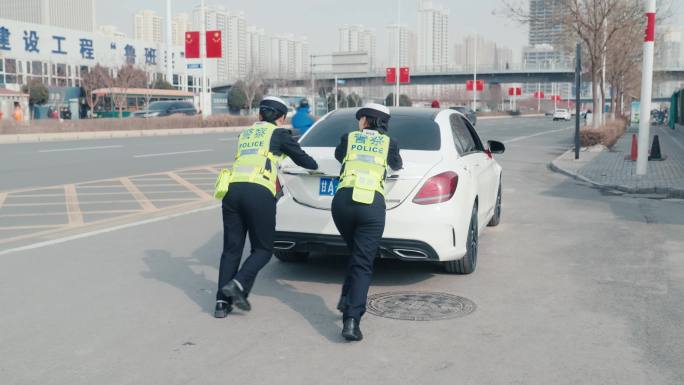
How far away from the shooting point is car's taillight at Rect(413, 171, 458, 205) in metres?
5.76

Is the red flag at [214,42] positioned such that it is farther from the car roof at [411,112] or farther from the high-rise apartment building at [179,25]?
the high-rise apartment building at [179,25]

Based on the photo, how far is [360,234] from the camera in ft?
15.3

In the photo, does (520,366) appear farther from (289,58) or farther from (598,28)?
(289,58)

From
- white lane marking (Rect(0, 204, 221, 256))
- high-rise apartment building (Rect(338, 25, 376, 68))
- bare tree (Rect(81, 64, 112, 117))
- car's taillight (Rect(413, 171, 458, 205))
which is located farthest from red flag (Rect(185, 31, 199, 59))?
high-rise apartment building (Rect(338, 25, 376, 68))

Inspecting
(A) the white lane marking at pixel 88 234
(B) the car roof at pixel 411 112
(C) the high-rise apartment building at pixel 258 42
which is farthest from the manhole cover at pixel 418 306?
(C) the high-rise apartment building at pixel 258 42

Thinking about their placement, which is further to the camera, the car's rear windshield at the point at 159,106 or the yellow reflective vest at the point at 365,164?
the car's rear windshield at the point at 159,106

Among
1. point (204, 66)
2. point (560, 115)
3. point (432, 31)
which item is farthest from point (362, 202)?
point (432, 31)

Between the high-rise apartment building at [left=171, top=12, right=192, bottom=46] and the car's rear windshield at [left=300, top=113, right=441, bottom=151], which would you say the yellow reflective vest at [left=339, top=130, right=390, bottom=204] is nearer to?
the car's rear windshield at [left=300, top=113, right=441, bottom=151]

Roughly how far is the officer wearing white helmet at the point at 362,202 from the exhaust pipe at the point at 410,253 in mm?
1021

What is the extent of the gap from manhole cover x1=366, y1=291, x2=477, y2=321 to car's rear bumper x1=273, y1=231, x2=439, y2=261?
309 mm

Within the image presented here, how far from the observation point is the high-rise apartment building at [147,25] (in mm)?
158500

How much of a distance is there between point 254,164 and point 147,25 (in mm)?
166176

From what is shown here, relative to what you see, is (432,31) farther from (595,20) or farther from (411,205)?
(411,205)

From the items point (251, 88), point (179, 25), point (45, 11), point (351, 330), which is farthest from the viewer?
point (45, 11)
